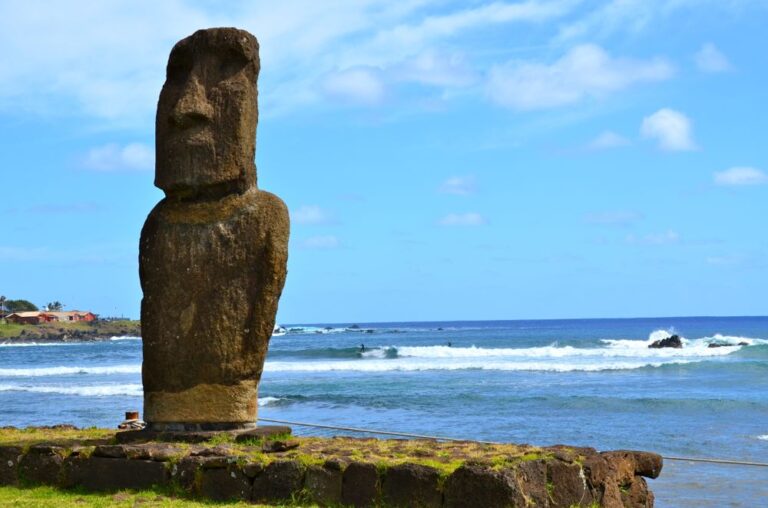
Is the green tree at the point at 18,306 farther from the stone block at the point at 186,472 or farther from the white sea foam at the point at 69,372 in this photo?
the stone block at the point at 186,472

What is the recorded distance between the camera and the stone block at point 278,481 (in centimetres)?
687

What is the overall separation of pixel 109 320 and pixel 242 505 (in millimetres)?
138506

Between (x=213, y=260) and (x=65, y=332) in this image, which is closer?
(x=213, y=260)

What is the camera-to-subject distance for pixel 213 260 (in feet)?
25.9

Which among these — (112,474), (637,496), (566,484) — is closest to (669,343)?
(637,496)

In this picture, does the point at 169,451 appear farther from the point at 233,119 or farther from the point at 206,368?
the point at 233,119

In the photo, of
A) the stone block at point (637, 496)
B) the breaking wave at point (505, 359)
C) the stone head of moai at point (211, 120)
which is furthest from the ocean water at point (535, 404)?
the stone head of moai at point (211, 120)

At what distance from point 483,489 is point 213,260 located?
2982 millimetres

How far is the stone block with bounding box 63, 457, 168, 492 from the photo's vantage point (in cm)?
Answer: 730

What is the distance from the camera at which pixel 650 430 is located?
1866 centimetres

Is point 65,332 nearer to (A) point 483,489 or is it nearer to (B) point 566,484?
(B) point 566,484

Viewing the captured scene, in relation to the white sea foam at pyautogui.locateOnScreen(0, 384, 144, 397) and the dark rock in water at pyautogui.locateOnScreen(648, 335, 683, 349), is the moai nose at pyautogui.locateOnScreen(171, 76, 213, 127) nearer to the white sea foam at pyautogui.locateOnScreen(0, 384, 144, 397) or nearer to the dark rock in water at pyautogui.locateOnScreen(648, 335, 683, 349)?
the white sea foam at pyautogui.locateOnScreen(0, 384, 144, 397)

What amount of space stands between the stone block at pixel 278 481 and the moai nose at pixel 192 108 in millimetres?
2826

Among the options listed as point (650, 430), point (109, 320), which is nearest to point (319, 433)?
point (650, 430)
